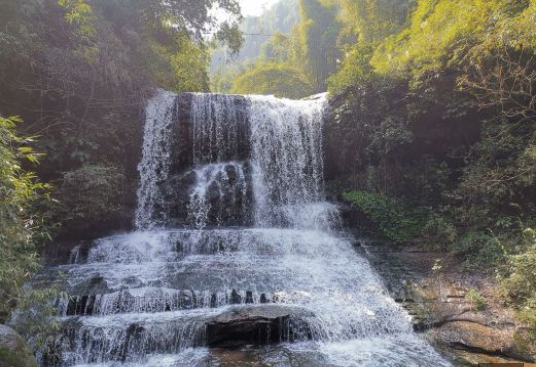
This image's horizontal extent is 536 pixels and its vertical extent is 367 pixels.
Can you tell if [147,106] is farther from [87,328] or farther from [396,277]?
[396,277]

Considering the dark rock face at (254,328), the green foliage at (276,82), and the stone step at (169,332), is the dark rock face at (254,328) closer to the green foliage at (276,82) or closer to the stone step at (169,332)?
the stone step at (169,332)

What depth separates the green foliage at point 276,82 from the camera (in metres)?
31.1

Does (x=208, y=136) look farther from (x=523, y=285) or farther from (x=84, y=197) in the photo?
(x=523, y=285)

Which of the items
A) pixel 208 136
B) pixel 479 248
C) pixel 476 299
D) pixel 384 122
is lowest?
pixel 476 299

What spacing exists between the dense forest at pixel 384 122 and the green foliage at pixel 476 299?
428 millimetres

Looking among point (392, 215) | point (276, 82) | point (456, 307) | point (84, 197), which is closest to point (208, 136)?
point (84, 197)

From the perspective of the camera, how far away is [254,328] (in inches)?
249

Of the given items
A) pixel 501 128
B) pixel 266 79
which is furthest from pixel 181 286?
pixel 266 79

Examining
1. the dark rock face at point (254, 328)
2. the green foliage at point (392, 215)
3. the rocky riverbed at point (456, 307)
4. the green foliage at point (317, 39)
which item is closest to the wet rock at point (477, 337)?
the rocky riverbed at point (456, 307)

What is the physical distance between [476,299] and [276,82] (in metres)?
26.4

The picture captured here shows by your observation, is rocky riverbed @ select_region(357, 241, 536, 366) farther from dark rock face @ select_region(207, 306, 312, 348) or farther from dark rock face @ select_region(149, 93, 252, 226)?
dark rock face @ select_region(149, 93, 252, 226)

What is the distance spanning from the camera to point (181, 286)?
7.47m

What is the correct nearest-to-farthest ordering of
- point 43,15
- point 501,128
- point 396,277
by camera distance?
point 396,277, point 501,128, point 43,15

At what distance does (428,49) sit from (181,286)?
33.7 ft
